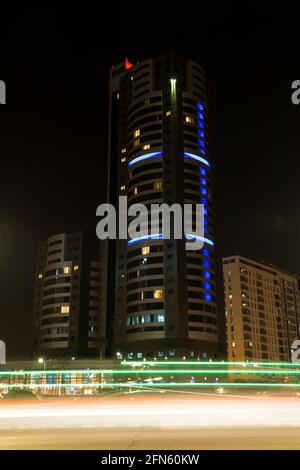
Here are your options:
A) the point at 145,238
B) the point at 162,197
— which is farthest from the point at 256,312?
the point at 162,197

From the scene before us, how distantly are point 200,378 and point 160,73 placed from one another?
4068 inches

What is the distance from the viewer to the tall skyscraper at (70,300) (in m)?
127

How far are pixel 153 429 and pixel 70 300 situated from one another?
401 ft

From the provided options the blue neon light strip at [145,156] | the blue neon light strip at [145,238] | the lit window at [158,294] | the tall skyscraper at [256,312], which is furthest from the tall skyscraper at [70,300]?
the tall skyscraper at [256,312]

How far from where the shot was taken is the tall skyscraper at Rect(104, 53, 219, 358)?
104312 millimetres

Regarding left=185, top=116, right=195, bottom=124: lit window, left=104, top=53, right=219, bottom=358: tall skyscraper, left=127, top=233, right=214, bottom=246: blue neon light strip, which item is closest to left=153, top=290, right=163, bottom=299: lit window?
left=104, top=53, right=219, bottom=358: tall skyscraper

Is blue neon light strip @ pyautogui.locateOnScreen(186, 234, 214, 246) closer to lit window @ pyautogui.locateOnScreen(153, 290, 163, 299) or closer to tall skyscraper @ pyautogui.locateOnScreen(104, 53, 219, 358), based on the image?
tall skyscraper @ pyautogui.locateOnScreen(104, 53, 219, 358)

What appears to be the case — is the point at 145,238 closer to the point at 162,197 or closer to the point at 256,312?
the point at 162,197

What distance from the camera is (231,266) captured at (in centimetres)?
16675

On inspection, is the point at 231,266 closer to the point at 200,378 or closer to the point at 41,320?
the point at 41,320

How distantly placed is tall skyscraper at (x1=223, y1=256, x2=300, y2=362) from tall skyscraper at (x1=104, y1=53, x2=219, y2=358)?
170ft

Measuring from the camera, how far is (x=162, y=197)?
372ft

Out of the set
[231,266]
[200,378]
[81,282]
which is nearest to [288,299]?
[231,266]
